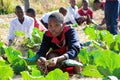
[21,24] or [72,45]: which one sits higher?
[72,45]

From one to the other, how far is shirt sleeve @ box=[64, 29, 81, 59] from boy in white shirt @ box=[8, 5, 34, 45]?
2.36 metres

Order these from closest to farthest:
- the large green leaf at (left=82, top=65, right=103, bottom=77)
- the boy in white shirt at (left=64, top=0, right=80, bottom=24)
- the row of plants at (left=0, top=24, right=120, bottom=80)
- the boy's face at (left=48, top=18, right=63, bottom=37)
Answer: the row of plants at (left=0, top=24, right=120, bottom=80), the large green leaf at (left=82, top=65, right=103, bottom=77), the boy's face at (left=48, top=18, right=63, bottom=37), the boy in white shirt at (left=64, top=0, right=80, bottom=24)

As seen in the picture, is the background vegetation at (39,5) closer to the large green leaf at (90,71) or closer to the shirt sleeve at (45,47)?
the shirt sleeve at (45,47)

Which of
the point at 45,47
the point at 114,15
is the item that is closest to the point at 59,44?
the point at 45,47

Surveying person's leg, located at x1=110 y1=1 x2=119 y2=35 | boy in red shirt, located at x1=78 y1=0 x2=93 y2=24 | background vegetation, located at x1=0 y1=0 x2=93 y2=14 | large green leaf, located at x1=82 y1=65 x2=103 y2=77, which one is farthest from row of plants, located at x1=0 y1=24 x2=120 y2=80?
background vegetation, located at x1=0 y1=0 x2=93 y2=14

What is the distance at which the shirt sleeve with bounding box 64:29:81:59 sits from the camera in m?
4.59

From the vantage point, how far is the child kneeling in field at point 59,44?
4520mm

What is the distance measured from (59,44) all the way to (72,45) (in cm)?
23

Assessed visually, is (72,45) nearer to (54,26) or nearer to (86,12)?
(54,26)

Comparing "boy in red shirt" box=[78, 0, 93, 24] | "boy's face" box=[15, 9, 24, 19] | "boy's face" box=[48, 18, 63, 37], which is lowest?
"boy in red shirt" box=[78, 0, 93, 24]

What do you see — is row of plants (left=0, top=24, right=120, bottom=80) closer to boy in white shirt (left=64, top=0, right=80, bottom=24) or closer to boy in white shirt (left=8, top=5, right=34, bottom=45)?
boy in white shirt (left=8, top=5, right=34, bottom=45)

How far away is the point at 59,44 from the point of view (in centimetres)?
484

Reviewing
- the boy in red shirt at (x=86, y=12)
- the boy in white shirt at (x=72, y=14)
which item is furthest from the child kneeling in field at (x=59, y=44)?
the boy in red shirt at (x=86, y=12)

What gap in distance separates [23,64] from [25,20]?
2123 mm
